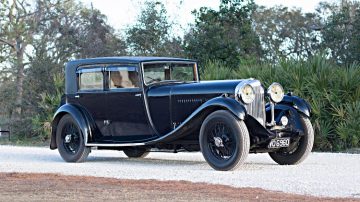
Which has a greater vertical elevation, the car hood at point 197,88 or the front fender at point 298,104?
the car hood at point 197,88

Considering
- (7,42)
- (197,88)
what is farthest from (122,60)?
(7,42)

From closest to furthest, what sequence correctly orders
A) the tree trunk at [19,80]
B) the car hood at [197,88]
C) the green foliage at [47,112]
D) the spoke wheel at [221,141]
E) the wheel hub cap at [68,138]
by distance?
the spoke wheel at [221,141] → the car hood at [197,88] → the wheel hub cap at [68,138] → the green foliage at [47,112] → the tree trunk at [19,80]

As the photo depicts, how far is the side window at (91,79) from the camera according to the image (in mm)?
13404

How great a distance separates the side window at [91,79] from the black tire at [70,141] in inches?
25.0

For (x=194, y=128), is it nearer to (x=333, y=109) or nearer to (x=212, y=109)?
(x=212, y=109)

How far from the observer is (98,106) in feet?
43.6

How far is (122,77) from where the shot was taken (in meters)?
13.0

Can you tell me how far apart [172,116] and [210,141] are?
110 cm

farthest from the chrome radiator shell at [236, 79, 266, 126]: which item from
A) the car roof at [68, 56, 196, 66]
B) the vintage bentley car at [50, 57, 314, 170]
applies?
the car roof at [68, 56, 196, 66]

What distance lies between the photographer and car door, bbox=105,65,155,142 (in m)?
12.6

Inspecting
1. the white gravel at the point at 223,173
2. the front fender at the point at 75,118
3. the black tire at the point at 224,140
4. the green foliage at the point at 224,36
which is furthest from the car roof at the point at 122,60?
the green foliage at the point at 224,36

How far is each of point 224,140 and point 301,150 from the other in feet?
5.36

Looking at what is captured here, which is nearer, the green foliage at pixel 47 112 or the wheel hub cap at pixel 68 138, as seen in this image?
the wheel hub cap at pixel 68 138

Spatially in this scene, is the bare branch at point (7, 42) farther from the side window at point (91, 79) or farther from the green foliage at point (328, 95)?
the side window at point (91, 79)
